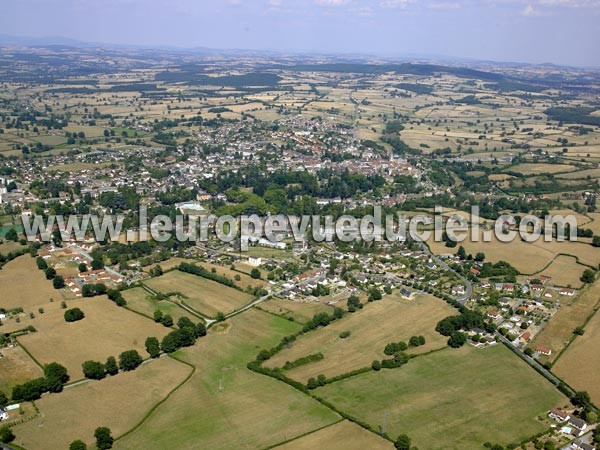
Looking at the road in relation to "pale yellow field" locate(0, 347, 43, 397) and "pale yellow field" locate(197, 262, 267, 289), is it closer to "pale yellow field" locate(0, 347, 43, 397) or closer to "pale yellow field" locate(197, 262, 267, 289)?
"pale yellow field" locate(197, 262, 267, 289)

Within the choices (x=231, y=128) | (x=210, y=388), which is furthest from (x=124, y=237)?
(x=231, y=128)

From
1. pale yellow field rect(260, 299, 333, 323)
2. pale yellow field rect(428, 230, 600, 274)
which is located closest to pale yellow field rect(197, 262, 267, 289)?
pale yellow field rect(260, 299, 333, 323)

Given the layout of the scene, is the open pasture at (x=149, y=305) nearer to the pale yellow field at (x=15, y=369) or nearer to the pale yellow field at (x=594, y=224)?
the pale yellow field at (x=15, y=369)

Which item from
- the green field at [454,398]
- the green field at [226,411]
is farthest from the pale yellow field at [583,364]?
the green field at [226,411]

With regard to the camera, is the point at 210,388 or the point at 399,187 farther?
the point at 399,187

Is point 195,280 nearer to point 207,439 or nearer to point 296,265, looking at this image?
point 296,265

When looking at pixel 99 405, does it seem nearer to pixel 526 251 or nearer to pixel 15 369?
pixel 15 369
